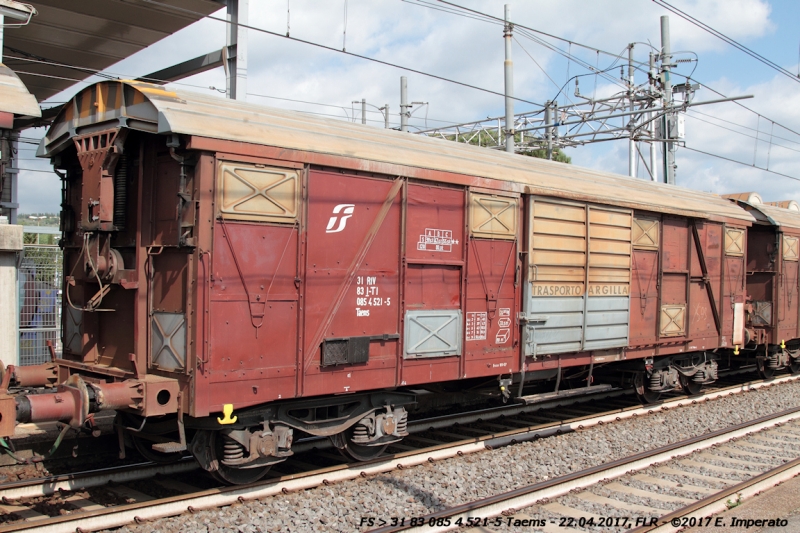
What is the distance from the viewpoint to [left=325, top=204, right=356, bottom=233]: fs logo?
748 cm

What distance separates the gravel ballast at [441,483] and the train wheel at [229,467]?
16.6 inches

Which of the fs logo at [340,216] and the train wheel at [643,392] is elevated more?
the fs logo at [340,216]

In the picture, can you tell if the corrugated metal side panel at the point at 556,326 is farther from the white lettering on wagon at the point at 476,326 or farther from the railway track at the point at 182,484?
the railway track at the point at 182,484

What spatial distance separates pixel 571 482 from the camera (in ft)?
25.8

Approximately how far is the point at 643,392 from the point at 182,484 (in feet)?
28.8

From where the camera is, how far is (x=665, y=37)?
23547mm

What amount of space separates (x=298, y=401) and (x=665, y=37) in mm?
21408

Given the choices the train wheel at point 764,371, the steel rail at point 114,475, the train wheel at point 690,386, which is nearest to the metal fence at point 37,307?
the steel rail at point 114,475

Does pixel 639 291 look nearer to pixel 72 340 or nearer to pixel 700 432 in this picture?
pixel 700 432

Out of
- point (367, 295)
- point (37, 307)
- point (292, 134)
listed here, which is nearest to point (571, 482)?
point (367, 295)

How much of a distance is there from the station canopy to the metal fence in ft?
12.7

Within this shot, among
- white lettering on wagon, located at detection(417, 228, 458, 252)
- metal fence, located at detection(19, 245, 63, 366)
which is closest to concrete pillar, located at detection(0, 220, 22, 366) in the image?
metal fence, located at detection(19, 245, 63, 366)

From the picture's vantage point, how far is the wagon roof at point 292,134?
6551 millimetres

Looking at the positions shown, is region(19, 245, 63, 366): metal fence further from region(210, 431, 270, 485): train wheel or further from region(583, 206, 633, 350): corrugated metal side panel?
region(583, 206, 633, 350): corrugated metal side panel
